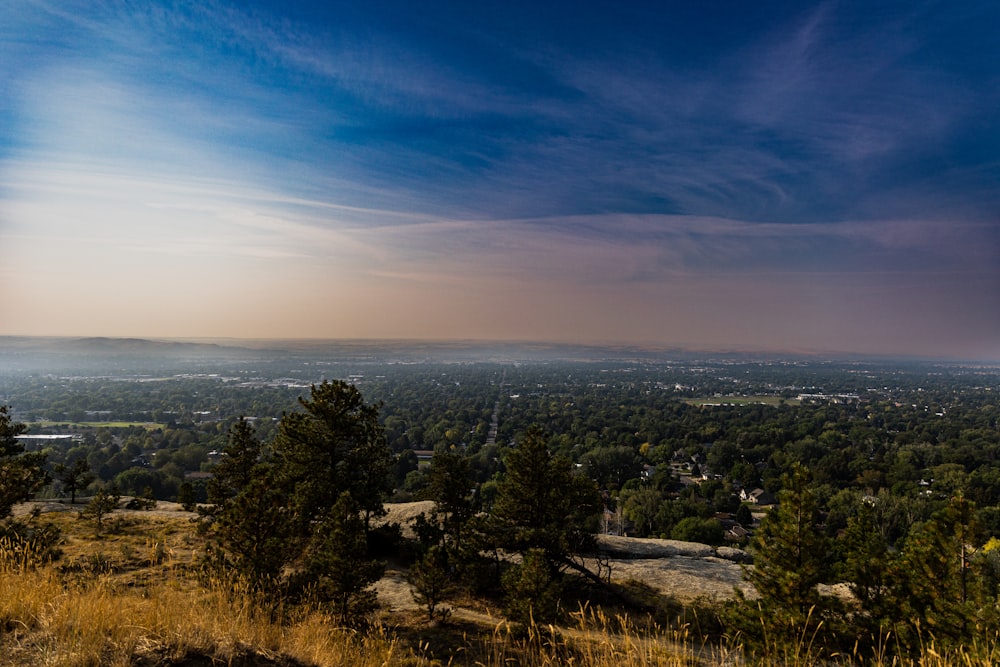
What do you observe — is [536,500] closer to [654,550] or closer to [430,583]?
[430,583]

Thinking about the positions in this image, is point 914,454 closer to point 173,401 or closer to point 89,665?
point 89,665

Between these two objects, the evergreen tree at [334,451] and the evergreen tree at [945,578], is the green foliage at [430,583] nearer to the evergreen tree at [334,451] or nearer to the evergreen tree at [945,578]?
the evergreen tree at [334,451]

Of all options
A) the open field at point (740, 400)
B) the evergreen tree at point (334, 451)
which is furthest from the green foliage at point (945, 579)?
the open field at point (740, 400)

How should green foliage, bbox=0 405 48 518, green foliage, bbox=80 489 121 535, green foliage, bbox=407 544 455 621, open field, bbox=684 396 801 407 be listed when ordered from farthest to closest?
open field, bbox=684 396 801 407
green foliage, bbox=80 489 121 535
green foliage, bbox=0 405 48 518
green foliage, bbox=407 544 455 621

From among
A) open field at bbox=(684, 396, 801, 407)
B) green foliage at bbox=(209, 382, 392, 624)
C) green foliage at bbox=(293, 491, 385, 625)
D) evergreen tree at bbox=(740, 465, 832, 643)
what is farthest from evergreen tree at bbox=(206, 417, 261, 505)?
open field at bbox=(684, 396, 801, 407)

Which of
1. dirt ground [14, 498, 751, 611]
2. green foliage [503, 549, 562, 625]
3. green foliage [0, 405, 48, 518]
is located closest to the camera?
green foliage [503, 549, 562, 625]

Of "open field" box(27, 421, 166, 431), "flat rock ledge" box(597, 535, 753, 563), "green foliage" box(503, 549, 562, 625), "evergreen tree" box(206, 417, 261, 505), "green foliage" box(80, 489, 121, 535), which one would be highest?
"evergreen tree" box(206, 417, 261, 505)

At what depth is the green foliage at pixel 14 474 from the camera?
1298 cm

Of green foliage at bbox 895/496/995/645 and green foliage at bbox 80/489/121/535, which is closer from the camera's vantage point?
green foliage at bbox 895/496/995/645

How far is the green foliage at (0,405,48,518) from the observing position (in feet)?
42.6

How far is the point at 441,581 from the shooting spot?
12.6 meters

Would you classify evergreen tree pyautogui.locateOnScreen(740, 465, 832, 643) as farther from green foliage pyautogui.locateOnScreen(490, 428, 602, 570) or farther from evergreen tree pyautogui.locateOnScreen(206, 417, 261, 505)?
evergreen tree pyautogui.locateOnScreen(206, 417, 261, 505)

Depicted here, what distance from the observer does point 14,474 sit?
13.2m

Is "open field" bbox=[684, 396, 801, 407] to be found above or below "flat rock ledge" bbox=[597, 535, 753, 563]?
below
